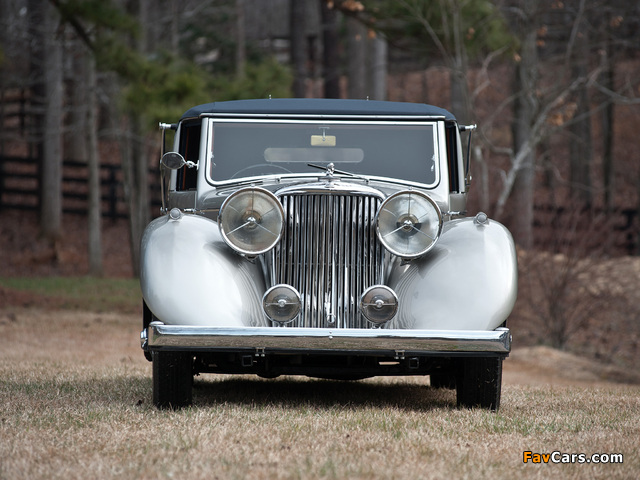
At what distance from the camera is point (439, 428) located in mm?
4676

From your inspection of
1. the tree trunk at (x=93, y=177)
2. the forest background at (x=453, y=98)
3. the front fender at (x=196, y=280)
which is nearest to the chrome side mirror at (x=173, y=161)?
the front fender at (x=196, y=280)

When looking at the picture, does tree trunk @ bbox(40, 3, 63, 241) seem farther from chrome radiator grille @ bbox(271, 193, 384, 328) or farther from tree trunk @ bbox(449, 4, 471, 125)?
chrome radiator grille @ bbox(271, 193, 384, 328)

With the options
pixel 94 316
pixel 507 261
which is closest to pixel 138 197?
pixel 94 316

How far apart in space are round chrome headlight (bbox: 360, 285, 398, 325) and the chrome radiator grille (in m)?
0.16

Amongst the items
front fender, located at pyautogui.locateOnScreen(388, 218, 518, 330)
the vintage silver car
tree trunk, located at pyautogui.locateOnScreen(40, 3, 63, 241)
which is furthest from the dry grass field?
tree trunk, located at pyautogui.locateOnScreen(40, 3, 63, 241)

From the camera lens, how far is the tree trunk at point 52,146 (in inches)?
814

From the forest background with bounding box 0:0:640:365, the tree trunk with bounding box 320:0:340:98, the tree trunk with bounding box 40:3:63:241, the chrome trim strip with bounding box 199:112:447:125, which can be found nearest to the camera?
the chrome trim strip with bounding box 199:112:447:125

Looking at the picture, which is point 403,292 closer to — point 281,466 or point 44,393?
point 281,466

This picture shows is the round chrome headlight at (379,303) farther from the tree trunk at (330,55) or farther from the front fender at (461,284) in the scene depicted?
the tree trunk at (330,55)

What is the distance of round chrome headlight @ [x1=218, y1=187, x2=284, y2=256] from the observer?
5215 mm

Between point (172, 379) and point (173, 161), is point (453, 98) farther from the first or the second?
point (172, 379)

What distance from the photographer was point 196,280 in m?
5.02

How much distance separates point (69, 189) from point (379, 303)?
77.1ft

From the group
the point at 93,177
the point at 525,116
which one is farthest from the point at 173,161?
the point at 93,177
